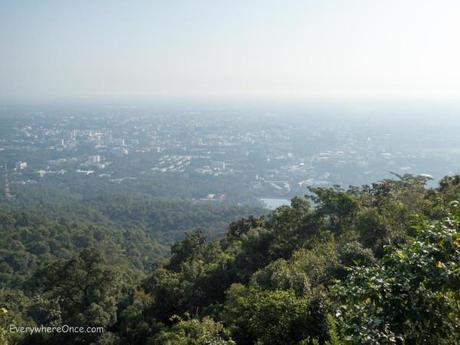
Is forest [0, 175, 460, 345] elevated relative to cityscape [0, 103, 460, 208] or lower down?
elevated

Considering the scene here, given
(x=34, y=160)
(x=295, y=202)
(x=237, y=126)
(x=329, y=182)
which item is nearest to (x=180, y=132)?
(x=237, y=126)

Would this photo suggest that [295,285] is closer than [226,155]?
Yes

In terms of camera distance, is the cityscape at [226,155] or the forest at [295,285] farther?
the cityscape at [226,155]

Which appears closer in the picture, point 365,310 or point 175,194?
point 365,310

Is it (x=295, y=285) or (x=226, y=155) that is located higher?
(x=295, y=285)

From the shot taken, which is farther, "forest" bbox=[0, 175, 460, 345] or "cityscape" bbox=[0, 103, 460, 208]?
"cityscape" bbox=[0, 103, 460, 208]

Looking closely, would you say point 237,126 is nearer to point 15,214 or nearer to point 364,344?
point 15,214

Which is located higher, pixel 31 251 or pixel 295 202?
pixel 295 202

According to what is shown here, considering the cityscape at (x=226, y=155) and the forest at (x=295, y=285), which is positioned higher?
the forest at (x=295, y=285)
